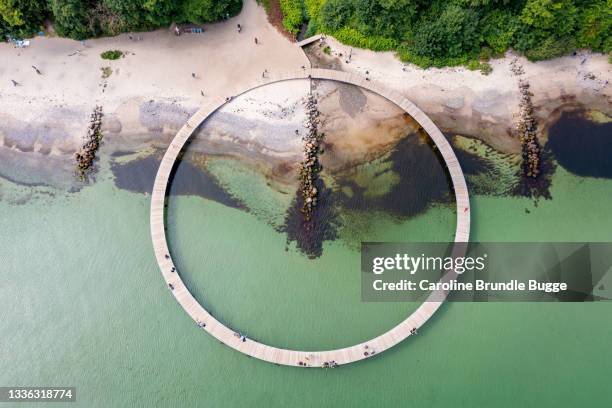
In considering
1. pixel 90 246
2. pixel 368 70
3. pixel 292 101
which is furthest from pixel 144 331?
pixel 368 70

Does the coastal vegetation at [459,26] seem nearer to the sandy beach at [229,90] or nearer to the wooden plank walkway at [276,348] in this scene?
the sandy beach at [229,90]

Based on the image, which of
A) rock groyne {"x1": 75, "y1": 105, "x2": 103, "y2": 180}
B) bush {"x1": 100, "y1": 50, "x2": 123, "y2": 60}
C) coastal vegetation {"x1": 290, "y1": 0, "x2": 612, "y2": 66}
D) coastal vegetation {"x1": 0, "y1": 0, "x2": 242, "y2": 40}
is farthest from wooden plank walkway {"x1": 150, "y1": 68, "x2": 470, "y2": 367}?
bush {"x1": 100, "y1": 50, "x2": 123, "y2": 60}

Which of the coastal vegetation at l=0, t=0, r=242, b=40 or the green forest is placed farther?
the green forest

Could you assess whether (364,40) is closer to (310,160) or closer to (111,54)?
(310,160)

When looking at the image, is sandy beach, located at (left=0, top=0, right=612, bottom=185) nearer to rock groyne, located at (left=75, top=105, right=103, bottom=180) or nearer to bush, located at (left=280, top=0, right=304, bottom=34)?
rock groyne, located at (left=75, top=105, right=103, bottom=180)

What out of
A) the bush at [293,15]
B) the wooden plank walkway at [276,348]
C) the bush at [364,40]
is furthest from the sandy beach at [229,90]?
the bush at [293,15]

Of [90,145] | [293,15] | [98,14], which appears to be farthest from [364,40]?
[90,145]
